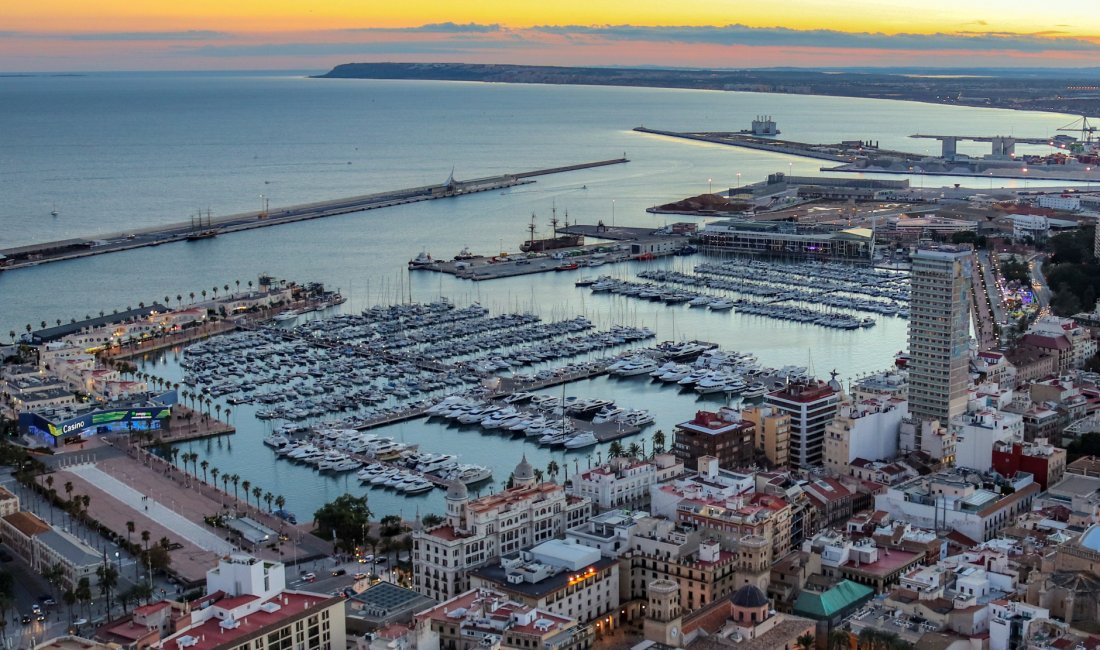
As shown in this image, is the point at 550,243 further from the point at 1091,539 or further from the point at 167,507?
the point at 1091,539

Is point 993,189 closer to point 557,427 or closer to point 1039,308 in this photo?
point 1039,308

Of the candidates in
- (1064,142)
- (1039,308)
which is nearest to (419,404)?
(1039,308)

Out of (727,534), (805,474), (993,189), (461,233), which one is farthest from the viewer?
(993,189)

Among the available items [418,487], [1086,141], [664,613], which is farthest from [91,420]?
[1086,141]

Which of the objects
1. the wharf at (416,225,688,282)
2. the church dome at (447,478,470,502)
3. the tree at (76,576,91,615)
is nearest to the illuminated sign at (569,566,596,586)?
the church dome at (447,478,470,502)

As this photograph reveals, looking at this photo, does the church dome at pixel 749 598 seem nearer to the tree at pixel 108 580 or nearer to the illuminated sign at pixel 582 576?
the illuminated sign at pixel 582 576

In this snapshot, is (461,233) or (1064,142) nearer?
(461,233)

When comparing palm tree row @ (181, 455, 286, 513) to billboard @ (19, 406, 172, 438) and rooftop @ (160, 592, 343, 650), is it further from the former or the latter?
rooftop @ (160, 592, 343, 650)
